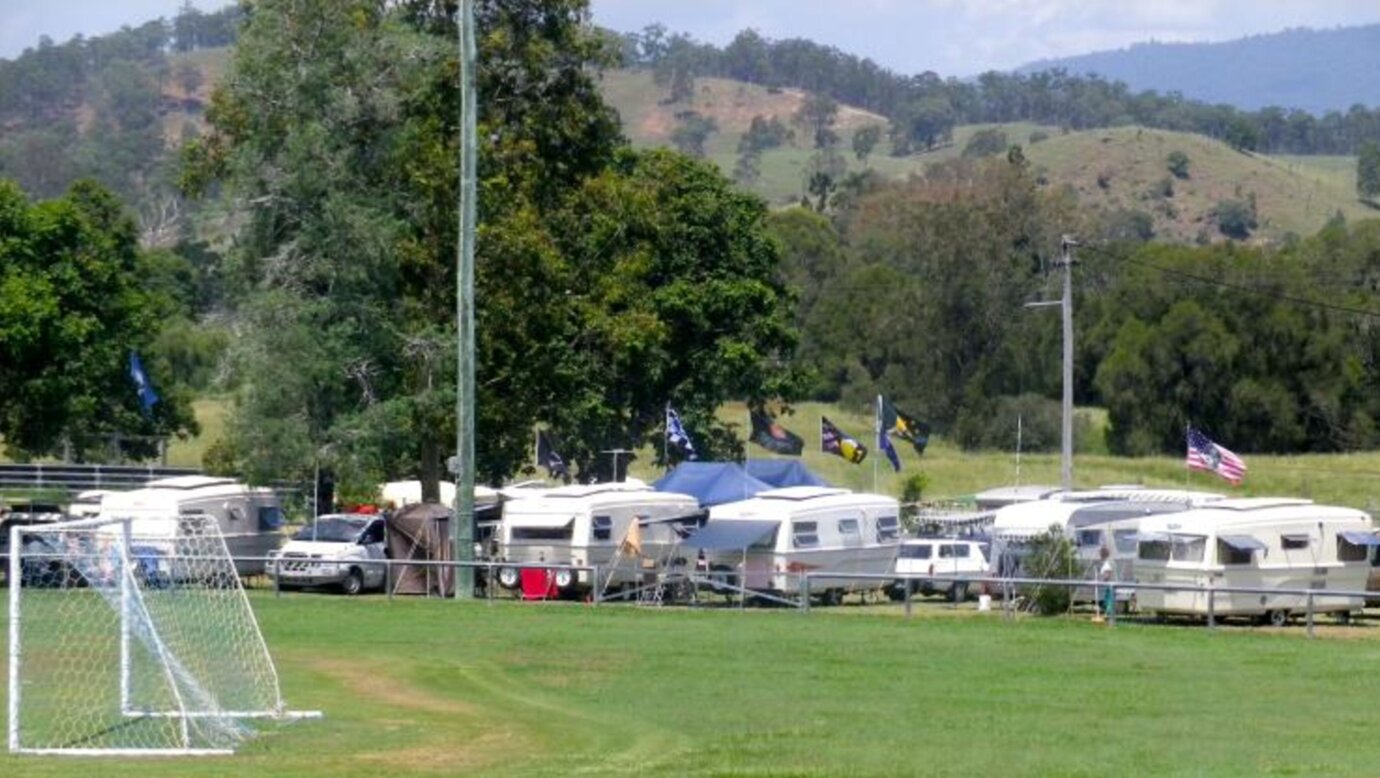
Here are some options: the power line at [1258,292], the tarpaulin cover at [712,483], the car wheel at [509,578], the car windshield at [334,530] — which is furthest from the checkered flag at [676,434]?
the power line at [1258,292]

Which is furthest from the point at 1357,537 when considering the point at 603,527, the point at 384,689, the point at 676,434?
the point at 676,434

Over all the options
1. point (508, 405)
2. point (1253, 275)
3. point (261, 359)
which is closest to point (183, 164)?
point (261, 359)

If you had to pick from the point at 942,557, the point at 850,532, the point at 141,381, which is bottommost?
the point at 942,557

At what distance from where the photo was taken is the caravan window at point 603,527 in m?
46.3

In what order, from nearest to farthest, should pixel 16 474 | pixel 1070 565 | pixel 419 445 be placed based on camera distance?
1. pixel 1070 565
2. pixel 419 445
3. pixel 16 474

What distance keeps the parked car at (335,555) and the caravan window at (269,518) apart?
0.60m

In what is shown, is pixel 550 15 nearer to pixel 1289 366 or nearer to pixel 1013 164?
pixel 1289 366

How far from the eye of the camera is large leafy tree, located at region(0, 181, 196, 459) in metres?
65.2

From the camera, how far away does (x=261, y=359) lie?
167ft

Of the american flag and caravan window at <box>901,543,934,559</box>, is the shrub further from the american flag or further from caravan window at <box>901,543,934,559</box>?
the american flag

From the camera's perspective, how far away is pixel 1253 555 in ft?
132

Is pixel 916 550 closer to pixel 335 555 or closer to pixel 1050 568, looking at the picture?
pixel 1050 568

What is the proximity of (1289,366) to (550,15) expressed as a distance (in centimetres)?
4747

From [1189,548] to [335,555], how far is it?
1826 cm
